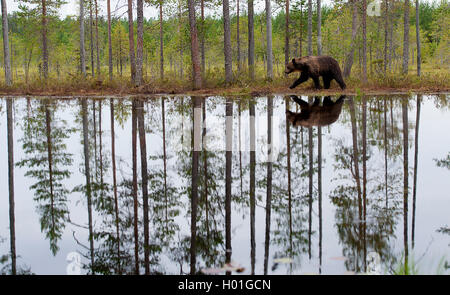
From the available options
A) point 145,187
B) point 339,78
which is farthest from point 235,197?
point 339,78

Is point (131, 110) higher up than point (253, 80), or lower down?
lower down

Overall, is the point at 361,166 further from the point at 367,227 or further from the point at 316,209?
the point at 367,227

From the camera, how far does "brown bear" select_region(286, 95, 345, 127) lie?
12086 mm

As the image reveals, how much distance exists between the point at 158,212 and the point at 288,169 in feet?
8.80

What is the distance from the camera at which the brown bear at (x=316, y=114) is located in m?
12.1

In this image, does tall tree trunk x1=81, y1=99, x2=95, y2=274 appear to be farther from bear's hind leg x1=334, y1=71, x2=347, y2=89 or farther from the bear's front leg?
bear's hind leg x1=334, y1=71, x2=347, y2=89

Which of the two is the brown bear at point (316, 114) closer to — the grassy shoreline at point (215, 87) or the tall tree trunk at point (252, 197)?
the tall tree trunk at point (252, 197)

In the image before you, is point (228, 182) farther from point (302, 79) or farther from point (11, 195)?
point (302, 79)

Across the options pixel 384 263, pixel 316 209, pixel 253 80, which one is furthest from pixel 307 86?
pixel 384 263

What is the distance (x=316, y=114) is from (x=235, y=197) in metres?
8.63

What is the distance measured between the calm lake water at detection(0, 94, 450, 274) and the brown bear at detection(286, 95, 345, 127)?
0.28 meters

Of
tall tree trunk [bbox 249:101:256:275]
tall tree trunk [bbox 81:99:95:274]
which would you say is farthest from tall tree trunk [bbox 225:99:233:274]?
tall tree trunk [bbox 81:99:95:274]

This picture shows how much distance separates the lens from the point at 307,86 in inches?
965

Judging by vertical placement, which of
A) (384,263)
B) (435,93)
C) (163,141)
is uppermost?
(435,93)
